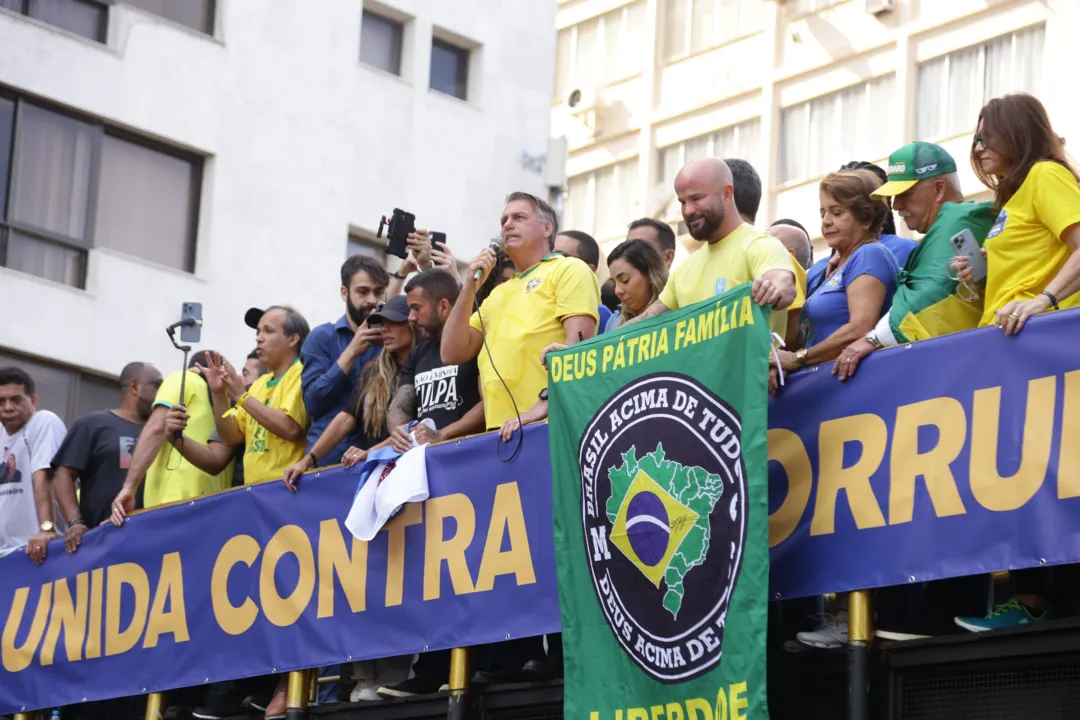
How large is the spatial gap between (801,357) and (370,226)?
1497 centimetres

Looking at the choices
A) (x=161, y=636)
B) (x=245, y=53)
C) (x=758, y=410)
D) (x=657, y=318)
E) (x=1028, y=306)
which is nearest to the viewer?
(x=1028, y=306)

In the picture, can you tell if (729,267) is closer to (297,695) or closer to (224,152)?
(297,695)

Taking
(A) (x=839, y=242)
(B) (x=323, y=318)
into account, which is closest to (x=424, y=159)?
(B) (x=323, y=318)

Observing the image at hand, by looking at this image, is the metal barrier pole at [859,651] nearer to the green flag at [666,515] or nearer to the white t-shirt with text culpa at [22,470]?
the green flag at [666,515]

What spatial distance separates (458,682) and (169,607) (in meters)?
2.33

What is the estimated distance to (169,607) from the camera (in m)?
9.71

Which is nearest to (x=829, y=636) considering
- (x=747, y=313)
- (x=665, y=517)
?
(x=665, y=517)

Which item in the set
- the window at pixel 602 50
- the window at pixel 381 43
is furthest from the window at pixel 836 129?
the window at pixel 381 43

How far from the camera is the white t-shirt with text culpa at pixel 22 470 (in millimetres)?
11305

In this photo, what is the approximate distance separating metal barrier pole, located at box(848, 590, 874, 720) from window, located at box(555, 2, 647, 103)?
29702 millimetres

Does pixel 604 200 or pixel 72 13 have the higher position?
pixel 604 200

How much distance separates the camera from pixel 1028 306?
6.29 metres

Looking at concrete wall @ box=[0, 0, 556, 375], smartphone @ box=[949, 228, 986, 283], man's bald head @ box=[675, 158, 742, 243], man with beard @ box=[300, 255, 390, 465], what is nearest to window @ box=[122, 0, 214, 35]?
concrete wall @ box=[0, 0, 556, 375]

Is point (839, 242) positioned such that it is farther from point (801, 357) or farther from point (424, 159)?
point (424, 159)
